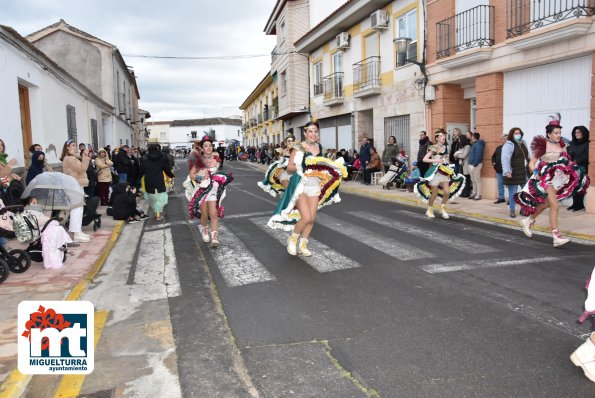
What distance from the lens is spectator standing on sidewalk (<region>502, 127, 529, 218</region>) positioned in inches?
409

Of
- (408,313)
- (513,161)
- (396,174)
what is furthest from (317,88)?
(408,313)

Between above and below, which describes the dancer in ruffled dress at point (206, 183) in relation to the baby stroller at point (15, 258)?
above

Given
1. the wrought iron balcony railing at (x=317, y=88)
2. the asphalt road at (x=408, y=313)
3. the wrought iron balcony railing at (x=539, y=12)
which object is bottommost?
→ the asphalt road at (x=408, y=313)

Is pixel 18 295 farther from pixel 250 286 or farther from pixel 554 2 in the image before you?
pixel 554 2

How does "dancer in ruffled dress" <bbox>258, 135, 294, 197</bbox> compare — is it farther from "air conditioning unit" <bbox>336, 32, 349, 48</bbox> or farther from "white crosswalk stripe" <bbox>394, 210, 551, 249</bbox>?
"air conditioning unit" <bbox>336, 32, 349, 48</bbox>

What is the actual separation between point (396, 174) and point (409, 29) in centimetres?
535

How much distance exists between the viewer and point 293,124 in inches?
1337

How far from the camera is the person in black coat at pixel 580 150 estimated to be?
10578 mm

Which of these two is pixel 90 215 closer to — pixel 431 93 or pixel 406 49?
pixel 431 93

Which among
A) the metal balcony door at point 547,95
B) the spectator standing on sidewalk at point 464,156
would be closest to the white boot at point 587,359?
the metal balcony door at point 547,95

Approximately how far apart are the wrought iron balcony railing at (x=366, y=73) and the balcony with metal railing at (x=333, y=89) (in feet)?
5.91

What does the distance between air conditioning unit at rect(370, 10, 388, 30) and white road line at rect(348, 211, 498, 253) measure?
35.6 ft

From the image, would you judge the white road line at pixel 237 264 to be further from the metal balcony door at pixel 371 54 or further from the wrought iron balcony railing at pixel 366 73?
the metal balcony door at pixel 371 54

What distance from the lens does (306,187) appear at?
6.88m
